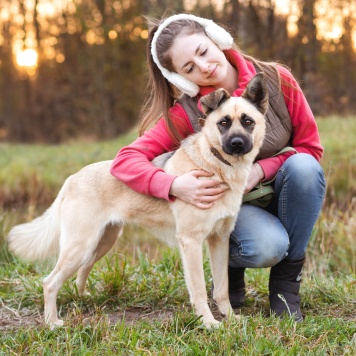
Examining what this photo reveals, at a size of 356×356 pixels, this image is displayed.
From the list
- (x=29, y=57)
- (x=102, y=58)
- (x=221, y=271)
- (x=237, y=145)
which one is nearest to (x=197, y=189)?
(x=237, y=145)

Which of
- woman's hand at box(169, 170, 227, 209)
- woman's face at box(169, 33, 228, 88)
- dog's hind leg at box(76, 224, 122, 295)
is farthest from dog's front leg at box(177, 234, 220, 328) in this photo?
woman's face at box(169, 33, 228, 88)

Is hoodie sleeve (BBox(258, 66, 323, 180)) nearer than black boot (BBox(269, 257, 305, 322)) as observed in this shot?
No

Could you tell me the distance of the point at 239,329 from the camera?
2.64 m

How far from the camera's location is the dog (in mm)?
2939

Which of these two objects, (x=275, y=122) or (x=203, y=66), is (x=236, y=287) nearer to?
(x=275, y=122)

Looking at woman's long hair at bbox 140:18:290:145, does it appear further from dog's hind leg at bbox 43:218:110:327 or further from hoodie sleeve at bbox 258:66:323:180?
dog's hind leg at bbox 43:218:110:327

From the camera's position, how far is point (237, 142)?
2.82 meters

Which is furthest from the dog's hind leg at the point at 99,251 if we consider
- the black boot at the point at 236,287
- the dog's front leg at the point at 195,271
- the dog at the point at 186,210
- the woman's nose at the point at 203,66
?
the woman's nose at the point at 203,66

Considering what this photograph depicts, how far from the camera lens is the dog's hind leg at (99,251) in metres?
3.44

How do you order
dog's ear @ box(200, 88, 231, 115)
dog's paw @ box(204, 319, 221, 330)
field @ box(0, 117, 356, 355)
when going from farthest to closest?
dog's ear @ box(200, 88, 231, 115) < dog's paw @ box(204, 319, 221, 330) < field @ box(0, 117, 356, 355)

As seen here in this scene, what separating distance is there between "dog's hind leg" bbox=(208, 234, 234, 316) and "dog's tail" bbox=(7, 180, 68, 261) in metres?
0.96

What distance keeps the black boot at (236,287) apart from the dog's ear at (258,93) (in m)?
1.05

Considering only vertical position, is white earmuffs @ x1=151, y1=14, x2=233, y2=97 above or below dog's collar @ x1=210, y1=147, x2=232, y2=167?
above

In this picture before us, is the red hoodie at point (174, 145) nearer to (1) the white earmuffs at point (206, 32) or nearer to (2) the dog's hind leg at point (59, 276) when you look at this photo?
(1) the white earmuffs at point (206, 32)
